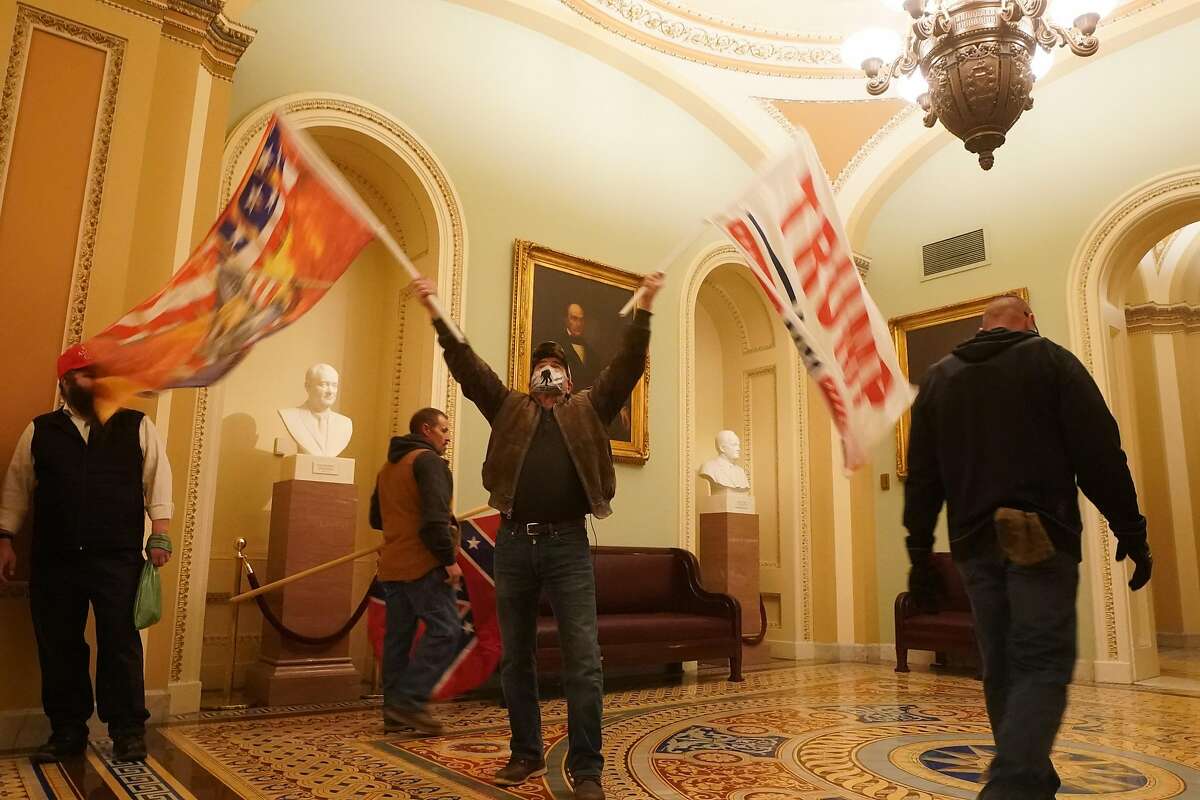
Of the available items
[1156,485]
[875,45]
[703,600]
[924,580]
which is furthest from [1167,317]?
[924,580]

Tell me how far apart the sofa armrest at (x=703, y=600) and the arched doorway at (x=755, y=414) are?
47 centimetres

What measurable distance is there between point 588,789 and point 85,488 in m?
2.49

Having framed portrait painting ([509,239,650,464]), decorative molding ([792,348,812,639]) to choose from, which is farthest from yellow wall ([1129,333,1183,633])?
framed portrait painting ([509,239,650,464])

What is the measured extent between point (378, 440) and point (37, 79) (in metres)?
3.29

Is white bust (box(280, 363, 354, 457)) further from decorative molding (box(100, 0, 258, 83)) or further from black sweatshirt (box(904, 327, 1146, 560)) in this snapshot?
black sweatshirt (box(904, 327, 1146, 560))

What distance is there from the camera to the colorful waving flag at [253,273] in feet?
10.8

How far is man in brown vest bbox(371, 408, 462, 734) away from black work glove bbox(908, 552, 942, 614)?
2312 millimetres

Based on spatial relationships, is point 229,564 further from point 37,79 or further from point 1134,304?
point 1134,304

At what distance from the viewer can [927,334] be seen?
8609 mm

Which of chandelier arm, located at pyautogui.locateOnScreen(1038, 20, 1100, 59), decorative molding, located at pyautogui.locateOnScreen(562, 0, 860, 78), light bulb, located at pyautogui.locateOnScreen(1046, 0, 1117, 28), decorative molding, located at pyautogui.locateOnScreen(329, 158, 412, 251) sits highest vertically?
decorative molding, located at pyautogui.locateOnScreen(562, 0, 860, 78)

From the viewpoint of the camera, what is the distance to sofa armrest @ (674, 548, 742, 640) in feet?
22.2

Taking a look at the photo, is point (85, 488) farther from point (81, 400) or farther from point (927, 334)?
point (927, 334)

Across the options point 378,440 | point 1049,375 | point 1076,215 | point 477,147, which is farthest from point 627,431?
point 1049,375

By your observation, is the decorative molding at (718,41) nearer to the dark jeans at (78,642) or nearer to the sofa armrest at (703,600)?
the sofa armrest at (703,600)
